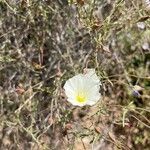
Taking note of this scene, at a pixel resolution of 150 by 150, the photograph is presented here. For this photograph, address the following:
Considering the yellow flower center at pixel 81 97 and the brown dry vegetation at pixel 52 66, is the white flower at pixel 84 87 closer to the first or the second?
the yellow flower center at pixel 81 97

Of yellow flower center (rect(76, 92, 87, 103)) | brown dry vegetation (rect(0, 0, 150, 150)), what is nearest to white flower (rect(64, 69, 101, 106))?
yellow flower center (rect(76, 92, 87, 103))

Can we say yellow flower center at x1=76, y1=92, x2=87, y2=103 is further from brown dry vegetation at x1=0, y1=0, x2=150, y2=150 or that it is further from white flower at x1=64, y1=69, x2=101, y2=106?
brown dry vegetation at x1=0, y1=0, x2=150, y2=150

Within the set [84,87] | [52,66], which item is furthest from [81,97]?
[52,66]

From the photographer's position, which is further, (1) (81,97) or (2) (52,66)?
(2) (52,66)

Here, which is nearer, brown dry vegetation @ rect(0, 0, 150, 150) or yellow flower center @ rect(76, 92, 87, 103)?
yellow flower center @ rect(76, 92, 87, 103)

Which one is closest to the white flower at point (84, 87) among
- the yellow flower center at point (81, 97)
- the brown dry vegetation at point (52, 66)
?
the yellow flower center at point (81, 97)

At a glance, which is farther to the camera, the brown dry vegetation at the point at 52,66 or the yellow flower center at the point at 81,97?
the brown dry vegetation at the point at 52,66

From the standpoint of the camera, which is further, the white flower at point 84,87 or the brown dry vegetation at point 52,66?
the brown dry vegetation at point 52,66

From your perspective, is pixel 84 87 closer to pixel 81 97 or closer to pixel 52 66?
pixel 81 97

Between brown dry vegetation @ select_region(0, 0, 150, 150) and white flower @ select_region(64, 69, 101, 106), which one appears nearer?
white flower @ select_region(64, 69, 101, 106)
